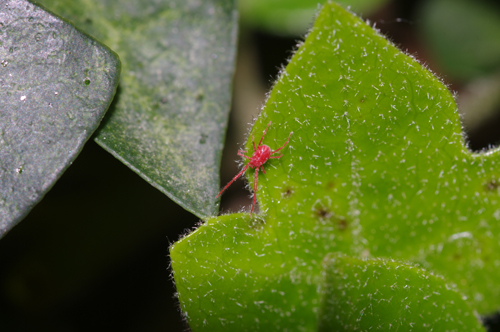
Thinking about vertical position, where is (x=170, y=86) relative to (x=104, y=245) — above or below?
above

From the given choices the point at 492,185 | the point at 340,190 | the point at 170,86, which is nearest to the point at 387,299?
the point at 340,190

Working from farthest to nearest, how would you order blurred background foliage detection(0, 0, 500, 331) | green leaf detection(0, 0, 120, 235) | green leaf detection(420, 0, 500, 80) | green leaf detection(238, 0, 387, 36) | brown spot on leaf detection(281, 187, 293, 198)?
green leaf detection(420, 0, 500, 80)
green leaf detection(238, 0, 387, 36)
blurred background foliage detection(0, 0, 500, 331)
brown spot on leaf detection(281, 187, 293, 198)
green leaf detection(0, 0, 120, 235)

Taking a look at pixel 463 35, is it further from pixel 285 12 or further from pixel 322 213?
pixel 322 213

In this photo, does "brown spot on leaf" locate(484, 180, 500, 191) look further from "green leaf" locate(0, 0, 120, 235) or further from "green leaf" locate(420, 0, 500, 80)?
"green leaf" locate(420, 0, 500, 80)

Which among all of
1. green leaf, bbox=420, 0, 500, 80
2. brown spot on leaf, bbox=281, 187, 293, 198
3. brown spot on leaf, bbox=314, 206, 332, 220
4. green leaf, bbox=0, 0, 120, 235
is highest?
green leaf, bbox=420, 0, 500, 80

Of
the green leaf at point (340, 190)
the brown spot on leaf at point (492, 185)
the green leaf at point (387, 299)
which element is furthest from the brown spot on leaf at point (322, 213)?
the brown spot on leaf at point (492, 185)

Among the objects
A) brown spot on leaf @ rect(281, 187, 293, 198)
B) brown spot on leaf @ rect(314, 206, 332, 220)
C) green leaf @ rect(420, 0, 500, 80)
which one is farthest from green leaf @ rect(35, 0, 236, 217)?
green leaf @ rect(420, 0, 500, 80)
